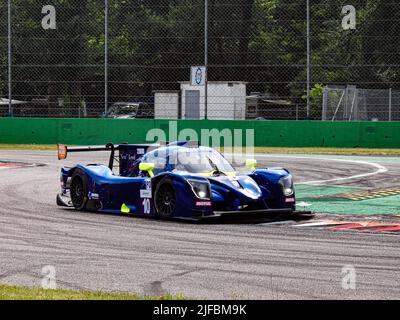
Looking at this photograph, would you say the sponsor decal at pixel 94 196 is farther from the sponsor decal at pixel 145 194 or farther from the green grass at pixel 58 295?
the green grass at pixel 58 295

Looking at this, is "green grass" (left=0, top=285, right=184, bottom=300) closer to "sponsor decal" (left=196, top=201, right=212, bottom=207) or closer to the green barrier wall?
"sponsor decal" (left=196, top=201, right=212, bottom=207)

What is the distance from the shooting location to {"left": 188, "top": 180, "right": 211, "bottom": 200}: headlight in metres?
13.2

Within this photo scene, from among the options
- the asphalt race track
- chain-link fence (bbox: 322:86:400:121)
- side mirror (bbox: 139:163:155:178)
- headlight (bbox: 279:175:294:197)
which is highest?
chain-link fence (bbox: 322:86:400:121)

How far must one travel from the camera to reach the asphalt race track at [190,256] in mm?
8328

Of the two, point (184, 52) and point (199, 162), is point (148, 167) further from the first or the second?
point (184, 52)

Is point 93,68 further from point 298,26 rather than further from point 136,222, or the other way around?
point 136,222

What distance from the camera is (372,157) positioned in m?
27.5

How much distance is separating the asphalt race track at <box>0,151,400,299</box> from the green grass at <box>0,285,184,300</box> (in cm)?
34

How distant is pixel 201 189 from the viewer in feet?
43.5

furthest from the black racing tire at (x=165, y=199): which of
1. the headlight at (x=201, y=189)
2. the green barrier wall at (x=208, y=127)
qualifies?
the green barrier wall at (x=208, y=127)

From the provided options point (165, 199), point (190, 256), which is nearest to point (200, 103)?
point (165, 199)

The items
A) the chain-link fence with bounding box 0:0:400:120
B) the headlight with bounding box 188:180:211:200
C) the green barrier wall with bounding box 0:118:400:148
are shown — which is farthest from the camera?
the chain-link fence with bounding box 0:0:400:120

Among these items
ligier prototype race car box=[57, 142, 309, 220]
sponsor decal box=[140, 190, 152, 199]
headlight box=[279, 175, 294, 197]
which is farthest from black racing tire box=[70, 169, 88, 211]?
headlight box=[279, 175, 294, 197]

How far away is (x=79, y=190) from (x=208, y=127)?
54.2ft
